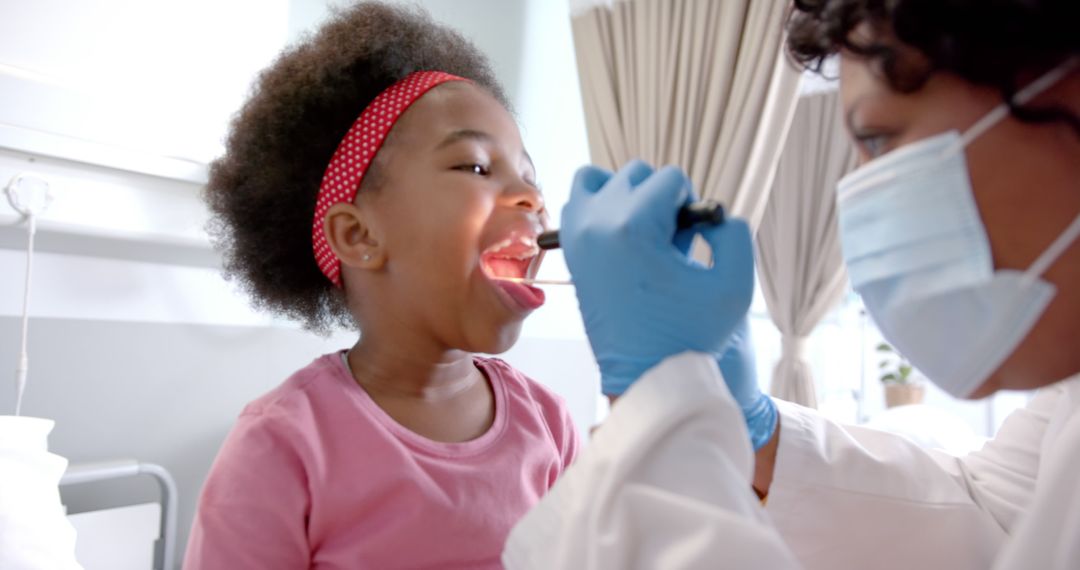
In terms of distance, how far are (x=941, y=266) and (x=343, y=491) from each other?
76cm

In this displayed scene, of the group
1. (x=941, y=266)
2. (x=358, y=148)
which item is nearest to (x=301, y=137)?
(x=358, y=148)

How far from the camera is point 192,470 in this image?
1751 millimetres

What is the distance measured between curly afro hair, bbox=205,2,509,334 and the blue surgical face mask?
0.71 metres

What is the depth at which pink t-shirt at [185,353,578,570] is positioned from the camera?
888mm

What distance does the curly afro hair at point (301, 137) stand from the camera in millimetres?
1168

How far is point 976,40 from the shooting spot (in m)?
0.62

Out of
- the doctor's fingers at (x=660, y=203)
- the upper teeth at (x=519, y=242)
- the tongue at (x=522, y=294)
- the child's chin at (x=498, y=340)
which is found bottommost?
the child's chin at (x=498, y=340)

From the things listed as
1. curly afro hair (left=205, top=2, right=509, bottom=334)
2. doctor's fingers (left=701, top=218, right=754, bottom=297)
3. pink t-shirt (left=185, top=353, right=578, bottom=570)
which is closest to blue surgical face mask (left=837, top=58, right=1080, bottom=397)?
doctor's fingers (left=701, top=218, right=754, bottom=297)

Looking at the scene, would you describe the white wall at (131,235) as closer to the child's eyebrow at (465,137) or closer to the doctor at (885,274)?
the child's eyebrow at (465,137)

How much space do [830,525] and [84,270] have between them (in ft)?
5.14

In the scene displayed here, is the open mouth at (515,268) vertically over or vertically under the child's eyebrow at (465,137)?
under

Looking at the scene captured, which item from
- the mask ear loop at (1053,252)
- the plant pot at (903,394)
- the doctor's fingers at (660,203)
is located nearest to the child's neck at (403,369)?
the doctor's fingers at (660,203)

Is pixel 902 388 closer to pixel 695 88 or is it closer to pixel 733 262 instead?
pixel 695 88

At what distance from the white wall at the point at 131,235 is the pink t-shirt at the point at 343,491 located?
0.81 meters
